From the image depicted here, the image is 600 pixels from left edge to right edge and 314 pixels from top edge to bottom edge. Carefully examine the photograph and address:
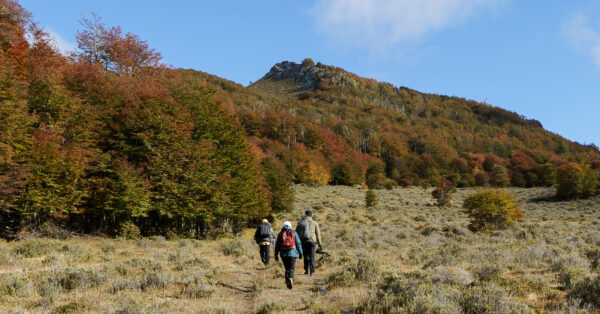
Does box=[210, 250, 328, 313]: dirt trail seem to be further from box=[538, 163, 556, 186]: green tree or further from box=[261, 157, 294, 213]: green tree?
box=[538, 163, 556, 186]: green tree

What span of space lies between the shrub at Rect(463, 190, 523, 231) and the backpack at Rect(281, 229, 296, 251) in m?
15.5

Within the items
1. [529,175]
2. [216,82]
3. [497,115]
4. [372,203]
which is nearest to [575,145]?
[497,115]

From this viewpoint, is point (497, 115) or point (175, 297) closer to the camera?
point (175, 297)

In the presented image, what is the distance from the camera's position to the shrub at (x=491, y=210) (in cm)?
1902

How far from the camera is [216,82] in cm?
14612

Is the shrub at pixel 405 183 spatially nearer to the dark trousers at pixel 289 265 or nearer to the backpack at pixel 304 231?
the backpack at pixel 304 231

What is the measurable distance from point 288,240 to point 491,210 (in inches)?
631

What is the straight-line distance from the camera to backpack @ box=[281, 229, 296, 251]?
797cm

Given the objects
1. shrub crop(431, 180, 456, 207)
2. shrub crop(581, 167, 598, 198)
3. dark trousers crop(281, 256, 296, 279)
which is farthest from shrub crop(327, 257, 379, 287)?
shrub crop(581, 167, 598, 198)

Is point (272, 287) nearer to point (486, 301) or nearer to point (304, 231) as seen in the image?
point (304, 231)

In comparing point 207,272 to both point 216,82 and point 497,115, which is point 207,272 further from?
point 497,115

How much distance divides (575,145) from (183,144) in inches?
6869

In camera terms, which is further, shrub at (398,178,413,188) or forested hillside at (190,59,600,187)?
shrub at (398,178,413,188)

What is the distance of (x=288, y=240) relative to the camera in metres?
8.02
